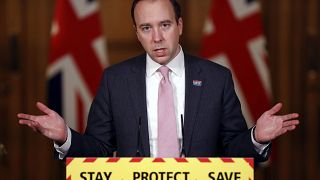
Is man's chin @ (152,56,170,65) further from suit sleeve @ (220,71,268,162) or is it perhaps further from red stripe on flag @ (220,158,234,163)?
red stripe on flag @ (220,158,234,163)

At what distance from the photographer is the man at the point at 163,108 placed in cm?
189

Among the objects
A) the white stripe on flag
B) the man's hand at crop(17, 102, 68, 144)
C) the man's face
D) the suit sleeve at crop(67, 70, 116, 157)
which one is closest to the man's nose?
the man's face

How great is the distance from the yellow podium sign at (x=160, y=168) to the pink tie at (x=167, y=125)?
0.86 feet

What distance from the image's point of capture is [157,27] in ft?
6.23

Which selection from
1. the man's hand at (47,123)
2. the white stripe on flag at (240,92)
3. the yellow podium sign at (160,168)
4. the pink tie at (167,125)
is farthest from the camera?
the white stripe on flag at (240,92)

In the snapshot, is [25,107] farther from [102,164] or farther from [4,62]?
[102,164]

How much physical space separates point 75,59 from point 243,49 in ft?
3.05

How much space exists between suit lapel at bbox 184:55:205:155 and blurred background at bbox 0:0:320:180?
5.37 ft

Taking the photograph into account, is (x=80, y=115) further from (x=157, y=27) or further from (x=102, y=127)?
(x=157, y=27)

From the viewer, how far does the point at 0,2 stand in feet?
12.2

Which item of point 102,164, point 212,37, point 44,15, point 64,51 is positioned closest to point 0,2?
point 44,15

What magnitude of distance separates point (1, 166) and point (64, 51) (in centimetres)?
80

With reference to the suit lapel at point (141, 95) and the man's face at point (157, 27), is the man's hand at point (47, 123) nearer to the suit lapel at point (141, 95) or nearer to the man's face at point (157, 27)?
the suit lapel at point (141, 95)

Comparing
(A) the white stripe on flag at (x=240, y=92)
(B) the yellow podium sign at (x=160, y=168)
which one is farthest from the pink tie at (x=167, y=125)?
(A) the white stripe on flag at (x=240, y=92)
